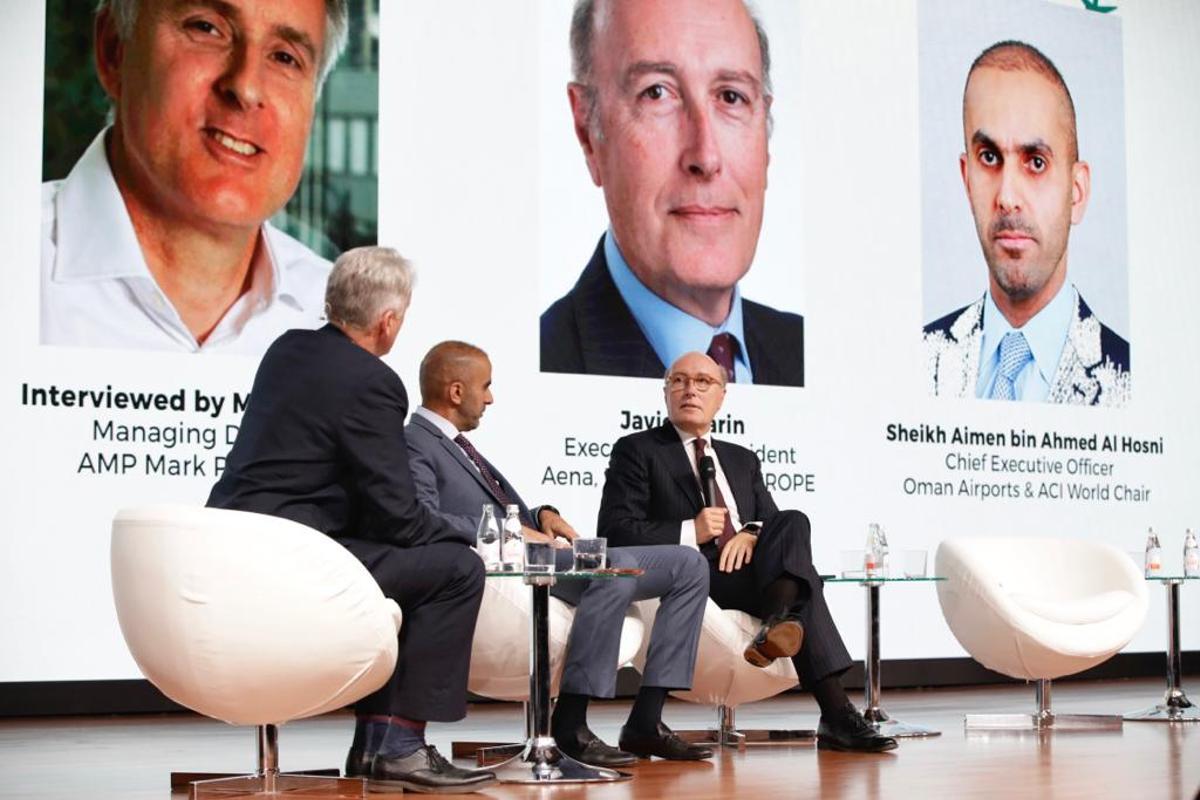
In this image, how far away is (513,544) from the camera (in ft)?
13.8

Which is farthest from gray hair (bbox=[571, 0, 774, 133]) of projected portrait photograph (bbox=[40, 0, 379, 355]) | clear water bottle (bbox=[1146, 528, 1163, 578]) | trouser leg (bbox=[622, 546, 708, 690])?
trouser leg (bbox=[622, 546, 708, 690])

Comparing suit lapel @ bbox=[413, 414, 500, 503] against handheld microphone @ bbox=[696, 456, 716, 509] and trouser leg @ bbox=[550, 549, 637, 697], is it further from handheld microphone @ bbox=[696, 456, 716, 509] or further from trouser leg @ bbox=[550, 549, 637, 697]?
handheld microphone @ bbox=[696, 456, 716, 509]

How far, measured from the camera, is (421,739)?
4066mm

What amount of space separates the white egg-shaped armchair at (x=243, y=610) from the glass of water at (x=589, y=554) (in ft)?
1.92

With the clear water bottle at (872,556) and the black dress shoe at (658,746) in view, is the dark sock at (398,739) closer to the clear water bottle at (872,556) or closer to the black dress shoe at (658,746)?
the black dress shoe at (658,746)

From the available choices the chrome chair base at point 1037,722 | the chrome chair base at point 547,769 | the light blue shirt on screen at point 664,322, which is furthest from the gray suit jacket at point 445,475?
the light blue shirt on screen at point 664,322

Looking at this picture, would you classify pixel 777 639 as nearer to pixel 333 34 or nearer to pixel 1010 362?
pixel 333 34

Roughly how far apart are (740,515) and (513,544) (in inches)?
56.0

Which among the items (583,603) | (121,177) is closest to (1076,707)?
(583,603)

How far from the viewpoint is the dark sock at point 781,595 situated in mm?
4953

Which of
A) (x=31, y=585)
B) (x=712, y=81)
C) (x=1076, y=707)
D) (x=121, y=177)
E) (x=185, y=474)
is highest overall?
(x=712, y=81)

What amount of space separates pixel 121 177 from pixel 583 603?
9.79ft

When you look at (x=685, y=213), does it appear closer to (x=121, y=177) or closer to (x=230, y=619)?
(x=121, y=177)

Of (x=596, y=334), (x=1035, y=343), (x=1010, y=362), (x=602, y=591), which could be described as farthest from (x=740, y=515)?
(x=1035, y=343)
